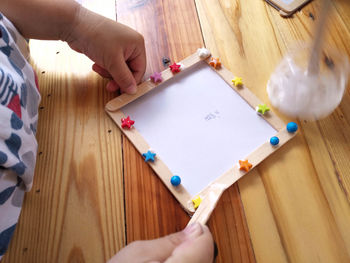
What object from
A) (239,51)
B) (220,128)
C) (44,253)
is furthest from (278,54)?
(44,253)

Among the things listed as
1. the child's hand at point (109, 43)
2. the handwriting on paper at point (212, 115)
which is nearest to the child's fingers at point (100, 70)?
the child's hand at point (109, 43)

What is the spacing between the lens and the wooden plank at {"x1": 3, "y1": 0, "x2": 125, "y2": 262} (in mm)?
332

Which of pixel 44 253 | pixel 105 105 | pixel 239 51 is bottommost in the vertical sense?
pixel 44 253

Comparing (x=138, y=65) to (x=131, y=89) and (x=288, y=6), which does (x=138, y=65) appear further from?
(x=288, y=6)

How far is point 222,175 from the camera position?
1.19 feet

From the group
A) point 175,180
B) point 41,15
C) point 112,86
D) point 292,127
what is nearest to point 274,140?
point 292,127

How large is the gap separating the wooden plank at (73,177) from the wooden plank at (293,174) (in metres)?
0.17

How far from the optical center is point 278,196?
353 mm

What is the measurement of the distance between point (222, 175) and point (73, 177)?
0.63ft

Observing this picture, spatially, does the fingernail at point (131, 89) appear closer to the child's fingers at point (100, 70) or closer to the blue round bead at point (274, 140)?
the child's fingers at point (100, 70)

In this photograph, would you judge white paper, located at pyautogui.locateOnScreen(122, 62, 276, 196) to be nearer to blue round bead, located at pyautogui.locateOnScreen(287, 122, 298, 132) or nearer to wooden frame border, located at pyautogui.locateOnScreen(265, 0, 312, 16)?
blue round bead, located at pyautogui.locateOnScreen(287, 122, 298, 132)

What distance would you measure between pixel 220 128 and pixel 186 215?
0.13 metres

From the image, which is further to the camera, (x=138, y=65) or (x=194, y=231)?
(x=138, y=65)

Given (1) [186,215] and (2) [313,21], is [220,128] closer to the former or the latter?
(1) [186,215]
